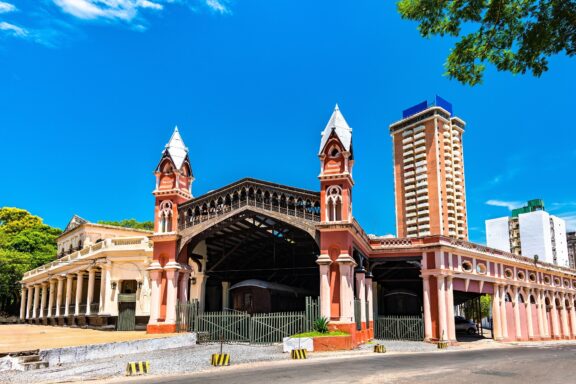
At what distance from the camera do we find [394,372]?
46.3 feet

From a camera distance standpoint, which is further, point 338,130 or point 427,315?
point 427,315

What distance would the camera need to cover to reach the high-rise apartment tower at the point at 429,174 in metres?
81.1

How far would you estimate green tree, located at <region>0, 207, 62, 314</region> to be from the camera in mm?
53125

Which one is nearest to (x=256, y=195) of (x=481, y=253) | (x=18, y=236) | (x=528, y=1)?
(x=481, y=253)

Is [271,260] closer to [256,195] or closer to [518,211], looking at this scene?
[256,195]

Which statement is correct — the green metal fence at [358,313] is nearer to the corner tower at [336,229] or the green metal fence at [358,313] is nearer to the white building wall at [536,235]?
the corner tower at [336,229]

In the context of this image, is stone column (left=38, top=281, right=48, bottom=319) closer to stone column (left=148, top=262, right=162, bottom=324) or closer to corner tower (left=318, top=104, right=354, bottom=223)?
stone column (left=148, top=262, right=162, bottom=324)

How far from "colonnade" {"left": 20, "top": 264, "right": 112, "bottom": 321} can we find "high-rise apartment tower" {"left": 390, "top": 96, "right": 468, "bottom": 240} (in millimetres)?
55720

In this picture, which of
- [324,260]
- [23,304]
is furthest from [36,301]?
[324,260]

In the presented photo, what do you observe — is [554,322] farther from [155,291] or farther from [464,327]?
[155,291]

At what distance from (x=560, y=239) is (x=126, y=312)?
98995 mm

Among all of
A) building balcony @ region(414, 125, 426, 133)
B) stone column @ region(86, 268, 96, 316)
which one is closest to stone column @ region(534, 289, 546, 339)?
stone column @ region(86, 268, 96, 316)

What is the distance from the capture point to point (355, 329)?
23.4 m

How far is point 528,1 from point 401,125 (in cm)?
8050
